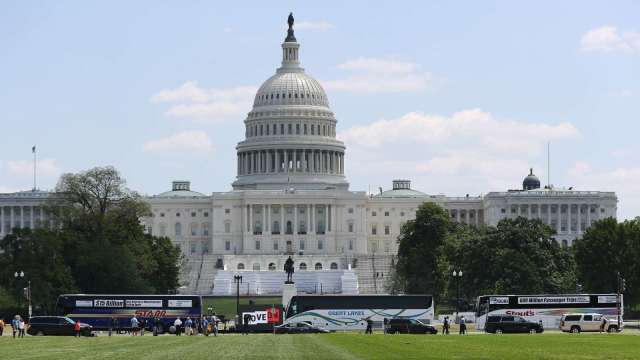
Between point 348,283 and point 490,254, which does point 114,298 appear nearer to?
point 490,254

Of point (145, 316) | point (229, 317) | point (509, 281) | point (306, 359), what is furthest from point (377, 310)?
point (306, 359)

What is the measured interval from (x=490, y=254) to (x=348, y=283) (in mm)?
62209

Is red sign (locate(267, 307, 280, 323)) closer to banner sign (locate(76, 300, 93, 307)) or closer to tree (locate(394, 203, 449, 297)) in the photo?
banner sign (locate(76, 300, 93, 307))

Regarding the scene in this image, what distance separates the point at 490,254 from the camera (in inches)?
4884

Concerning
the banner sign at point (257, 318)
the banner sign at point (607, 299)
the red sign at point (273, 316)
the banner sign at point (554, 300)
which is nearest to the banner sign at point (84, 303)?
the banner sign at point (257, 318)

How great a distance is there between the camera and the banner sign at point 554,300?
3969 inches

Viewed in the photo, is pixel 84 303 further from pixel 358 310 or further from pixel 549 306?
pixel 549 306

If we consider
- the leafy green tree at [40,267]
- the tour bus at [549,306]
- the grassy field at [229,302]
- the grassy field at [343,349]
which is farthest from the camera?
the grassy field at [229,302]

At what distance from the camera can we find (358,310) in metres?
102

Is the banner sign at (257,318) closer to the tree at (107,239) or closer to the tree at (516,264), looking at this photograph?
the tree at (107,239)

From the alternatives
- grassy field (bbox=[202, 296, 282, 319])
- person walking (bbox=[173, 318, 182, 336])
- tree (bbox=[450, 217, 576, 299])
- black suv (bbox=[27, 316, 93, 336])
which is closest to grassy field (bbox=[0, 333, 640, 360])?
black suv (bbox=[27, 316, 93, 336])

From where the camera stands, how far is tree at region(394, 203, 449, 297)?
144m

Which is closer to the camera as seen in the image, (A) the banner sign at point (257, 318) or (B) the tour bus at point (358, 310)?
(B) the tour bus at point (358, 310)

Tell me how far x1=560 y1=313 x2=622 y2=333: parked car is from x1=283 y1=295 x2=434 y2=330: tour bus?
485 inches
